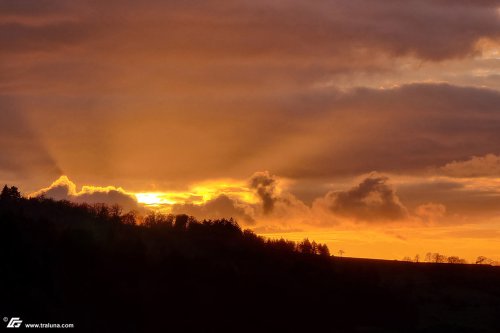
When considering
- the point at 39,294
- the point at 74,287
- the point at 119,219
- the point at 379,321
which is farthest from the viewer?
the point at 119,219

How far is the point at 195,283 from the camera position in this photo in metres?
67.8

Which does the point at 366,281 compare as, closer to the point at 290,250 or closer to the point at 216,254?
the point at 290,250

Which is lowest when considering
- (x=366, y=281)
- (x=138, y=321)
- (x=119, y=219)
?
(x=138, y=321)

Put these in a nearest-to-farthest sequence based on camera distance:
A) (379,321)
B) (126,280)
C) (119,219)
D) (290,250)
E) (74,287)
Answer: (74,287)
(126,280)
(379,321)
(119,219)
(290,250)

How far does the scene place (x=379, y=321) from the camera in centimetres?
7456

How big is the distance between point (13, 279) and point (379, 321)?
1398 inches

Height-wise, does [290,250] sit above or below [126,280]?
above

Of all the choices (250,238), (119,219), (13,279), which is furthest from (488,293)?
(13,279)

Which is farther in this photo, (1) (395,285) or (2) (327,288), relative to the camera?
(1) (395,285)

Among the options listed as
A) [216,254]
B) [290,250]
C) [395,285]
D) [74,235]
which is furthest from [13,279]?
[395,285]

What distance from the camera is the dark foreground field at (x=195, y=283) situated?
5841cm

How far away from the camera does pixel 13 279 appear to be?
55844 millimetres

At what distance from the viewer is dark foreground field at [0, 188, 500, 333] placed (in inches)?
2299

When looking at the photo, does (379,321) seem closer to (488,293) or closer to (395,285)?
(395,285)
